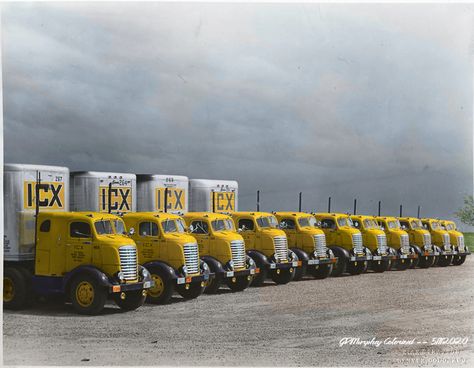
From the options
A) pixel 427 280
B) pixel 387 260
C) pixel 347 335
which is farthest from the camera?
pixel 387 260

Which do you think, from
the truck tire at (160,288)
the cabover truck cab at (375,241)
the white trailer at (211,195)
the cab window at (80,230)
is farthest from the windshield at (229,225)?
the cabover truck cab at (375,241)

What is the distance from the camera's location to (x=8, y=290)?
19.5 meters

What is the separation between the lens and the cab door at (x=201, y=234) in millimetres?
23547

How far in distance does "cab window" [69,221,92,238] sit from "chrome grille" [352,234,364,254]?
13.6m

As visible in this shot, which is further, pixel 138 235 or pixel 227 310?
pixel 138 235

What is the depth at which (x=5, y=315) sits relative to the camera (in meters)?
18.8

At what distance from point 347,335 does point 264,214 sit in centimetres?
976

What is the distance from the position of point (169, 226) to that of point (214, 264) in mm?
2044

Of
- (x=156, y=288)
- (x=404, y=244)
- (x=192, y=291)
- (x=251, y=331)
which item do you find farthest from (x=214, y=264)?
(x=404, y=244)

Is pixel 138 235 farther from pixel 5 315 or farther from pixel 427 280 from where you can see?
pixel 427 280

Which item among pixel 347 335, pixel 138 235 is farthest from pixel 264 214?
pixel 347 335

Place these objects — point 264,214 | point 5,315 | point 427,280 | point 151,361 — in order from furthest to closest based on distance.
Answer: point 427,280 → point 264,214 → point 5,315 → point 151,361

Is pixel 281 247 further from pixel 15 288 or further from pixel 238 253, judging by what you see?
pixel 15 288

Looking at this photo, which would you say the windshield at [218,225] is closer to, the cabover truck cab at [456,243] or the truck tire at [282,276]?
the truck tire at [282,276]
